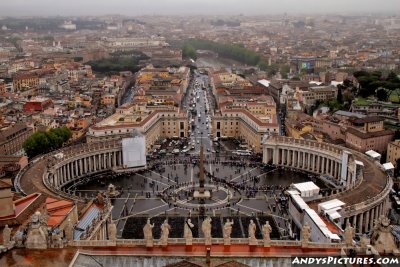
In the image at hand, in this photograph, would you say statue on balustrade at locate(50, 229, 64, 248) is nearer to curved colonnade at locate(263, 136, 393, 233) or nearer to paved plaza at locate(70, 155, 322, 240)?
paved plaza at locate(70, 155, 322, 240)

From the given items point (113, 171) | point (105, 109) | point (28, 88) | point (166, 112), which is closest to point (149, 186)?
point (113, 171)

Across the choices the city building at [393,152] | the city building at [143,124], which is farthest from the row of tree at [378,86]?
the city building at [143,124]

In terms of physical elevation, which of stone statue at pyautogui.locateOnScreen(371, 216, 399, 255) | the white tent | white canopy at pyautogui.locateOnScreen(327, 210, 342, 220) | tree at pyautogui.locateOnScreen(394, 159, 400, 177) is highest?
stone statue at pyautogui.locateOnScreen(371, 216, 399, 255)

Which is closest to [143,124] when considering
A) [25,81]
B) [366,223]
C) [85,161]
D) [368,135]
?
[85,161]

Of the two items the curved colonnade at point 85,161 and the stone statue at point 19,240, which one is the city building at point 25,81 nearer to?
the curved colonnade at point 85,161

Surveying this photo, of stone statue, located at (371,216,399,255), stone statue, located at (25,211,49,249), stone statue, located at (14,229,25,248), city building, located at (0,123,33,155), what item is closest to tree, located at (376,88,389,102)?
city building, located at (0,123,33,155)

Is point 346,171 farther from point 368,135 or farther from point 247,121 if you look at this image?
point 247,121

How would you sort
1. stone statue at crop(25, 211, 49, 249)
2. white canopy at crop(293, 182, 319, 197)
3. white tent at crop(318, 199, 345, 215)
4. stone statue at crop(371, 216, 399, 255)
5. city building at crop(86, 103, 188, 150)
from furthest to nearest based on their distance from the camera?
city building at crop(86, 103, 188, 150) < white canopy at crop(293, 182, 319, 197) < white tent at crop(318, 199, 345, 215) < stone statue at crop(25, 211, 49, 249) < stone statue at crop(371, 216, 399, 255)

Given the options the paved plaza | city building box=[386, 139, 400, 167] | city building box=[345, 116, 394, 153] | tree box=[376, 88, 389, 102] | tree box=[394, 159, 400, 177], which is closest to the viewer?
the paved plaza

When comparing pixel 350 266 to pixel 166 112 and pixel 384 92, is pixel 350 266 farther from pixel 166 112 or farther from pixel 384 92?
pixel 384 92
